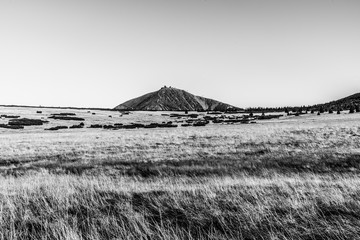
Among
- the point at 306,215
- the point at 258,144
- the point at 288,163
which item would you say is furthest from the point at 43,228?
the point at 258,144

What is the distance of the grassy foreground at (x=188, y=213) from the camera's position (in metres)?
4.72

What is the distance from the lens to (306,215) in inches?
211

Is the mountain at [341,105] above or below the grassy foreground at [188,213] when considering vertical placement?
above

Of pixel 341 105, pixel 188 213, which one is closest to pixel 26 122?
pixel 188 213

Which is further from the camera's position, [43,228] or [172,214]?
[172,214]

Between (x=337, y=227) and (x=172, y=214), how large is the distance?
3037 mm

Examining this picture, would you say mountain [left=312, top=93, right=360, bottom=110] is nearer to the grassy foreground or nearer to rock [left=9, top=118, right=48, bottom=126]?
rock [left=9, top=118, right=48, bottom=126]

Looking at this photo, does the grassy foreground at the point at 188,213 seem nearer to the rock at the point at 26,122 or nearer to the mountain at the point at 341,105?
the rock at the point at 26,122

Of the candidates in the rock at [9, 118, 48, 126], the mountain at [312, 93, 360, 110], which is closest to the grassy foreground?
the rock at [9, 118, 48, 126]

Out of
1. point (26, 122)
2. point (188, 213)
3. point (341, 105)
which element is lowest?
point (188, 213)

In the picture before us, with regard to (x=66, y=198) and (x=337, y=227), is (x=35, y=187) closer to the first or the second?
(x=66, y=198)

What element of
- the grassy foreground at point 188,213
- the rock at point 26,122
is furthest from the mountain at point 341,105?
the grassy foreground at point 188,213

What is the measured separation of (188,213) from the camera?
580 cm

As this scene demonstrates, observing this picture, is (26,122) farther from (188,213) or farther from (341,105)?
(341,105)
